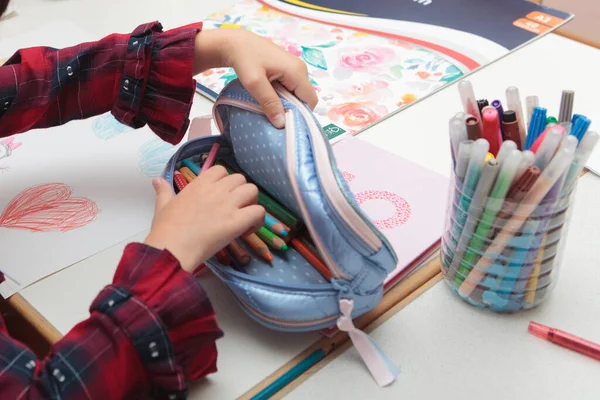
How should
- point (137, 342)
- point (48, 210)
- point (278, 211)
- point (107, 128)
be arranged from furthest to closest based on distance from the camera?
point (107, 128) < point (48, 210) < point (278, 211) < point (137, 342)

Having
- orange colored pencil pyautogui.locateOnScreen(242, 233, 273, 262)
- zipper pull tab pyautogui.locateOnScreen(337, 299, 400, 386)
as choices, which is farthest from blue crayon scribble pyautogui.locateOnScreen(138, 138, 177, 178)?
zipper pull tab pyautogui.locateOnScreen(337, 299, 400, 386)

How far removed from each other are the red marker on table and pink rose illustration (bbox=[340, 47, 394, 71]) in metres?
0.43

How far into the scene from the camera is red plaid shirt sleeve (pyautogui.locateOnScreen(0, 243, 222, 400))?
1.39 ft

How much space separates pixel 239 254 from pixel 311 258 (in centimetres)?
6

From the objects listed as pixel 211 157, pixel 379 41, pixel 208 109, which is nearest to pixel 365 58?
pixel 379 41

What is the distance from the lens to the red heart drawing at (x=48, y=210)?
62 cm

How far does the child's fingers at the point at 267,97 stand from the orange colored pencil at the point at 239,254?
0.11 m

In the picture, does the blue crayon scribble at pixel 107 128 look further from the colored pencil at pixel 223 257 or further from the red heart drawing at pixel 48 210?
the colored pencil at pixel 223 257

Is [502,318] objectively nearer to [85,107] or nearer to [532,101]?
[532,101]

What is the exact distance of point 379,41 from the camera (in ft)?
2.83

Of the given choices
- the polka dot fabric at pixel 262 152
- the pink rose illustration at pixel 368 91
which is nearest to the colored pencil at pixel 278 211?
the polka dot fabric at pixel 262 152

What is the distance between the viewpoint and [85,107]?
700mm

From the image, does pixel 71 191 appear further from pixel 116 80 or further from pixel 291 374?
pixel 291 374

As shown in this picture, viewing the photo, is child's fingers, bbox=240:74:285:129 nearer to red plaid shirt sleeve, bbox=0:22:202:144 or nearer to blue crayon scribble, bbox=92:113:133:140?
red plaid shirt sleeve, bbox=0:22:202:144
